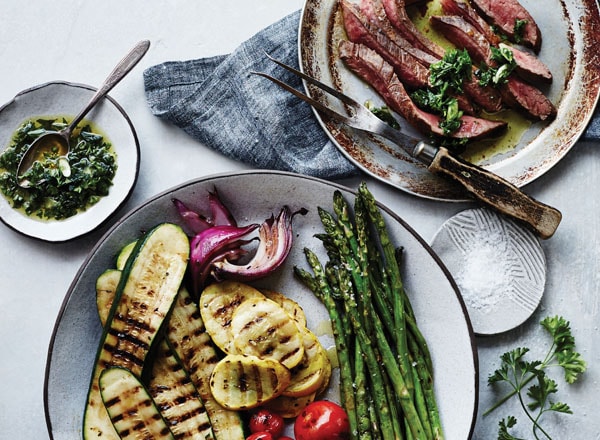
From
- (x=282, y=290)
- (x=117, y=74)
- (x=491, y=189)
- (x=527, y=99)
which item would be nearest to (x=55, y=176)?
(x=117, y=74)

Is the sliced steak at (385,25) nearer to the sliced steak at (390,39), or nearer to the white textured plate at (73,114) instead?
the sliced steak at (390,39)

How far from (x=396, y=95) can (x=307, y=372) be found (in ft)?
5.52

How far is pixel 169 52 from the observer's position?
13.4ft

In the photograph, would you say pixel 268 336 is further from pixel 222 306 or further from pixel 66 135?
pixel 66 135

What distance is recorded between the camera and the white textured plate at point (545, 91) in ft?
13.0

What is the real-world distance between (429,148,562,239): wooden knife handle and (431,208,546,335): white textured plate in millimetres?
99

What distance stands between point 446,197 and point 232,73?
58.2 inches

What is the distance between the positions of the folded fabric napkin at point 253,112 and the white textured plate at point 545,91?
112 millimetres

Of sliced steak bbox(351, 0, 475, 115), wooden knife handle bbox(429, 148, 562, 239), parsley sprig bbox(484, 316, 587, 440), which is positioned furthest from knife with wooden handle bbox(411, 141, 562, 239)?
parsley sprig bbox(484, 316, 587, 440)

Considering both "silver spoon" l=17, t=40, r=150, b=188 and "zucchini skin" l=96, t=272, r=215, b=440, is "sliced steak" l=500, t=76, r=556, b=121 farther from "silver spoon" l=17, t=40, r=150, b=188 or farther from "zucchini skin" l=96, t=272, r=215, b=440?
"zucchini skin" l=96, t=272, r=215, b=440

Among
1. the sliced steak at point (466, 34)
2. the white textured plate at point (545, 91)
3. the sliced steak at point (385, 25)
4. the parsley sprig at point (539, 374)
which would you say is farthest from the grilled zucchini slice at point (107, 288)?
the sliced steak at point (466, 34)

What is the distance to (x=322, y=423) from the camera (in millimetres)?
3561

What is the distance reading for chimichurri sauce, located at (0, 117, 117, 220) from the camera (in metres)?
3.88

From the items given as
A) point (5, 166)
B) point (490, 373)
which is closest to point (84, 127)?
point (5, 166)
